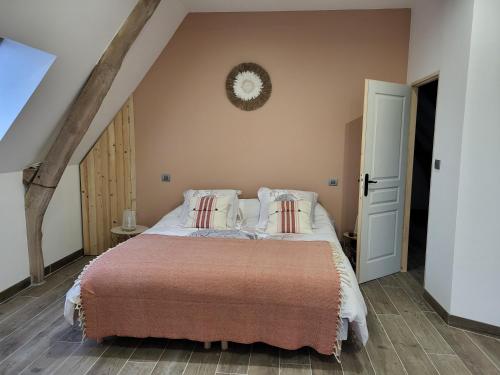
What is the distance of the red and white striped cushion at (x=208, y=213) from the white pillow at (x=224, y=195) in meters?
0.05

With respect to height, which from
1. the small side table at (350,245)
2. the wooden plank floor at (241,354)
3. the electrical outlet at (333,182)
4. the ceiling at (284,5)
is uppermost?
the ceiling at (284,5)

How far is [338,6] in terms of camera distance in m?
3.69

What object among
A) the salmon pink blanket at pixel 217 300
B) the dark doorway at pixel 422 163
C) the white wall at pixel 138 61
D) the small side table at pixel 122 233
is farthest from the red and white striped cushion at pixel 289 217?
the white wall at pixel 138 61

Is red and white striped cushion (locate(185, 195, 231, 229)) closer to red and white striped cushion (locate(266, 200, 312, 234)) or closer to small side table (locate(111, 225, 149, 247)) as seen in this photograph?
red and white striped cushion (locate(266, 200, 312, 234))

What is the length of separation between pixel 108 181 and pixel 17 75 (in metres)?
1.70

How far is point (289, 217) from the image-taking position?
11.1 feet

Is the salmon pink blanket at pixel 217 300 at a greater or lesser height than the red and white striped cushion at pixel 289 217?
lesser

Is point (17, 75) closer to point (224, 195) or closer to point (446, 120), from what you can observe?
point (224, 195)

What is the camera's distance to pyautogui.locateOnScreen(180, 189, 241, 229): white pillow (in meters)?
3.59

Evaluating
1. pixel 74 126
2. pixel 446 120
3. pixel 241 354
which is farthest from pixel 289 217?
pixel 74 126

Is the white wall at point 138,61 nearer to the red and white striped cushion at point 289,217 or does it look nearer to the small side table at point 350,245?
the red and white striped cushion at point 289,217

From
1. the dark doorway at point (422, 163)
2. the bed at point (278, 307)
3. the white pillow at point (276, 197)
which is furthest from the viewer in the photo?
the dark doorway at point (422, 163)

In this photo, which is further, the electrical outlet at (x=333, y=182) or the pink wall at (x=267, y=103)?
the electrical outlet at (x=333, y=182)

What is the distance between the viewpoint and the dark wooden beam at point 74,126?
3.00 m
